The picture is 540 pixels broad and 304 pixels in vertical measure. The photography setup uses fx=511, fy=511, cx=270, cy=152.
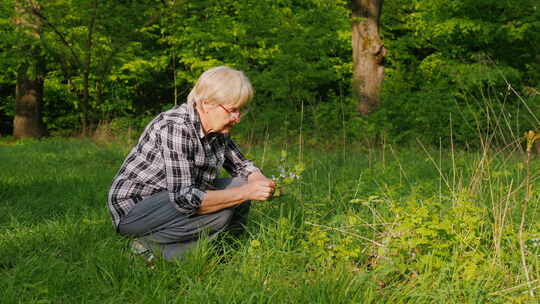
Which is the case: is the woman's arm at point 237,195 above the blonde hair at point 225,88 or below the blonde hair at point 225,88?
below

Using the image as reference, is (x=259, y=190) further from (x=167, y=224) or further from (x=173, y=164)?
(x=167, y=224)

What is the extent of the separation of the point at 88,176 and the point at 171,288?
3050mm

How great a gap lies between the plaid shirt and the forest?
265 millimetres

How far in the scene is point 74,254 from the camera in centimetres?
274

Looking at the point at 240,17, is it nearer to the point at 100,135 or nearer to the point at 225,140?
the point at 100,135

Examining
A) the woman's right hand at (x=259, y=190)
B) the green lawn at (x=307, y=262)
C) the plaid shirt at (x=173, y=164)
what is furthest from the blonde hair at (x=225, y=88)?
the green lawn at (x=307, y=262)

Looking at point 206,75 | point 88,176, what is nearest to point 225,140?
point 206,75

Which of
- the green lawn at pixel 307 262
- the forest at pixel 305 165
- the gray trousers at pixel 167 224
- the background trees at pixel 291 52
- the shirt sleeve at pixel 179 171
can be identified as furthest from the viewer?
the background trees at pixel 291 52

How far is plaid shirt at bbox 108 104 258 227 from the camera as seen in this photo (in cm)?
251

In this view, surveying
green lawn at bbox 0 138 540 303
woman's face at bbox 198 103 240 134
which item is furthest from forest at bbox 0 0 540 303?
woman's face at bbox 198 103 240 134

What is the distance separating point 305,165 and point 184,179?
2.69 meters

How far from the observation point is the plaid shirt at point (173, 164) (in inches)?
98.8

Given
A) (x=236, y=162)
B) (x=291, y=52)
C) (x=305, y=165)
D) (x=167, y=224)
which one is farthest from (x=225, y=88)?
(x=291, y=52)

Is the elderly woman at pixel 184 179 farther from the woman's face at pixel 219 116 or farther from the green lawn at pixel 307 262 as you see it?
the green lawn at pixel 307 262
